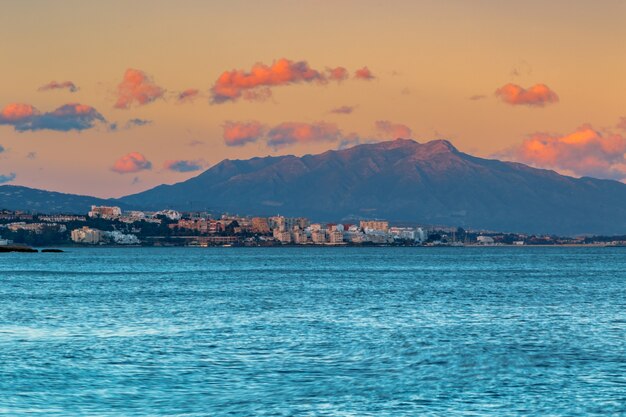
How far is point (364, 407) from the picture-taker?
31812mm

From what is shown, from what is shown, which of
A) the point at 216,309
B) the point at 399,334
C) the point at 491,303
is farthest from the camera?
the point at 491,303

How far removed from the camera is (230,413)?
3091cm

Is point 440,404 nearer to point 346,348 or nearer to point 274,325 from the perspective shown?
point 346,348

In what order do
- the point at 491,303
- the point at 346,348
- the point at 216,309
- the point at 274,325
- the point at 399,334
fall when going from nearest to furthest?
the point at 346,348
the point at 399,334
the point at 274,325
the point at 216,309
the point at 491,303

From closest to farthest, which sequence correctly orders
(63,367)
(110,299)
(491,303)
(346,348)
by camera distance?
(63,367) < (346,348) < (491,303) < (110,299)

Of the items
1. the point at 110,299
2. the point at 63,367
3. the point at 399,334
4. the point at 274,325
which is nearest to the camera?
the point at 63,367

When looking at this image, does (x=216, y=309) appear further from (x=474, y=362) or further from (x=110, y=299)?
(x=474, y=362)

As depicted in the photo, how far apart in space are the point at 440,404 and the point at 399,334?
20099mm

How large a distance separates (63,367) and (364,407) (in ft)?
44.5

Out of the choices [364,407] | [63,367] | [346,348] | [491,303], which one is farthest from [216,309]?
[364,407]

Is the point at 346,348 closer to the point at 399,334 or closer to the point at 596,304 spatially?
the point at 399,334

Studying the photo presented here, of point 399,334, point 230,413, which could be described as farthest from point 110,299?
point 230,413

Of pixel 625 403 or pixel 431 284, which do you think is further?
pixel 431 284

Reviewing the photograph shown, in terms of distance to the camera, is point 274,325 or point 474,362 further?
point 274,325
